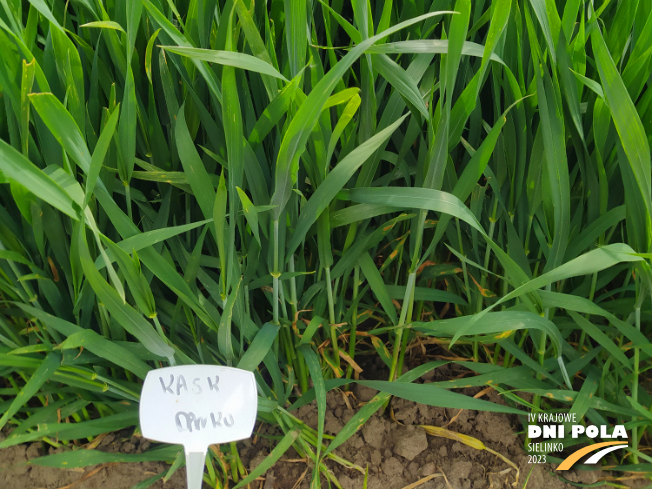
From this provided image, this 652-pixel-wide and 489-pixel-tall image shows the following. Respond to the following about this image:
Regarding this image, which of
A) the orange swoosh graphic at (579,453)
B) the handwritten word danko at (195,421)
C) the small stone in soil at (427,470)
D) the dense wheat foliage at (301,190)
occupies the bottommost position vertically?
the small stone in soil at (427,470)

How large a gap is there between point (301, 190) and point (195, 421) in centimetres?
31

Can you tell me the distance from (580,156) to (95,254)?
0.62 m

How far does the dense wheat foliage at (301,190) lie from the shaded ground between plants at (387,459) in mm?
46

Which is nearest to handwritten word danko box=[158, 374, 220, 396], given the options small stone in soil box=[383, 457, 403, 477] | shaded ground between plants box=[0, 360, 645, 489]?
shaded ground between plants box=[0, 360, 645, 489]

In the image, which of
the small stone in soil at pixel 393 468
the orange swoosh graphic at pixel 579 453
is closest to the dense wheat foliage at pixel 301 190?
the orange swoosh graphic at pixel 579 453

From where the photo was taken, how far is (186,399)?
54 centimetres

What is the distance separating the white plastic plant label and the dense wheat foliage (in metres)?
0.04

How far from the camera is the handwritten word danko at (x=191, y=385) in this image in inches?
21.2

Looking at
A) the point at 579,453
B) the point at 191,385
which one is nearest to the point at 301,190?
the point at 191,385

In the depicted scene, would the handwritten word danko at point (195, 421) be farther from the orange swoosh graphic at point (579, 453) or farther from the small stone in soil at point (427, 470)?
the orange swoosh graphic at point (579, 453)

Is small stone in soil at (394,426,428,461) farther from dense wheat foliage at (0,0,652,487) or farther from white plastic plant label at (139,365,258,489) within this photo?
white plastic plant label at (139,365,258,489)

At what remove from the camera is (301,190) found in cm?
64

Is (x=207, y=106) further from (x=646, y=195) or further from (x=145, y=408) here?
(x=646, y=195)

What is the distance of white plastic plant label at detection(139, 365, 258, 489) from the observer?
1.71 ft
